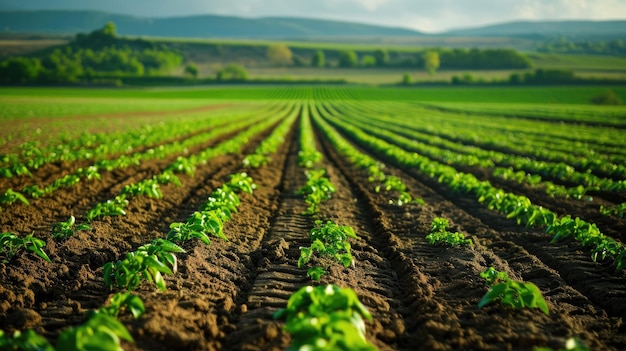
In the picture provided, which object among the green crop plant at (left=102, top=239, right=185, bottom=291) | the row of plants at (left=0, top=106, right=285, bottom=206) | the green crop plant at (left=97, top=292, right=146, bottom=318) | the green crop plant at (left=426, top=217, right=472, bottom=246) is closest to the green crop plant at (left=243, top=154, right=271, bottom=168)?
the row of plants at (left=0, top=106, right=285, bottom=206)

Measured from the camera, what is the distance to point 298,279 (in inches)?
216

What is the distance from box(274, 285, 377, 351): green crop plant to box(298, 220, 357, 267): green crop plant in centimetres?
192

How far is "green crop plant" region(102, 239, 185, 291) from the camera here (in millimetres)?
4340

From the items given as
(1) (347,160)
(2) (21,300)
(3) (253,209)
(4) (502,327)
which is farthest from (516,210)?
(1) (347,160)

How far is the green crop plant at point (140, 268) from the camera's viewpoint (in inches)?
171

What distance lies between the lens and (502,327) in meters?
4.11

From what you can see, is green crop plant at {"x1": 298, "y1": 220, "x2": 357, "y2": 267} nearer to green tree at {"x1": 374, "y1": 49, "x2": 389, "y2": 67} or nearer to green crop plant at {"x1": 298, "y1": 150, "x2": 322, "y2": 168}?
green crop plant at {"x1": 298, "y1": 150, "x2": 322, "y2": 168}

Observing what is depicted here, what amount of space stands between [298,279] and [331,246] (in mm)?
784

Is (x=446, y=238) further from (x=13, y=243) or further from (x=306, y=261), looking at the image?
(x=13, y=243)

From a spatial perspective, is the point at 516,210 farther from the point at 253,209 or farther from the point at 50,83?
the point at 50,83

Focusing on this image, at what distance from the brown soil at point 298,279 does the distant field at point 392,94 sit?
6313 cm

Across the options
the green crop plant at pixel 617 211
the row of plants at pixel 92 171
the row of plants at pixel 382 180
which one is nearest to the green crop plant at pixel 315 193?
the row of plants at pixel 382 180

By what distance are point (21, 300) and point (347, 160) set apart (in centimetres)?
1320

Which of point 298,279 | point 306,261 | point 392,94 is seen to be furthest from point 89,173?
point 392,94
